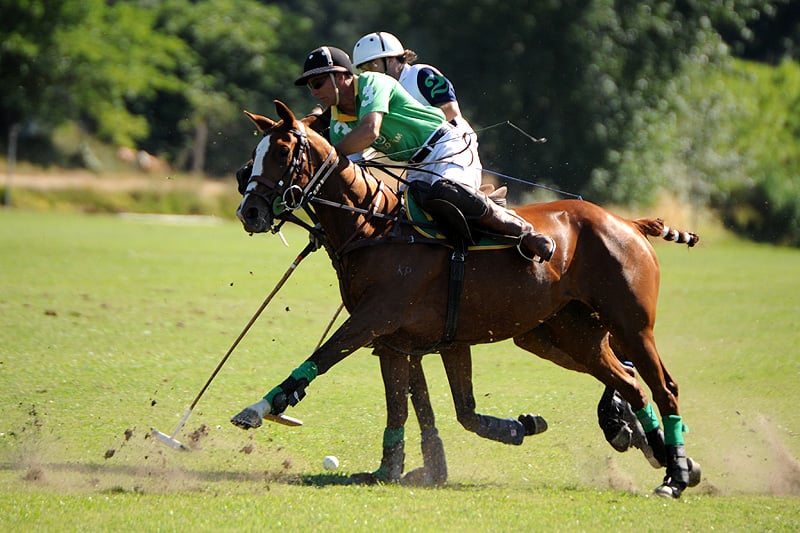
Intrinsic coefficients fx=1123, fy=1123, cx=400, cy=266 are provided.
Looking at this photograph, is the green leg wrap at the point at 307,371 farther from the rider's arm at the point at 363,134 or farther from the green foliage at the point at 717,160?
the green foliage at the point at 717,160

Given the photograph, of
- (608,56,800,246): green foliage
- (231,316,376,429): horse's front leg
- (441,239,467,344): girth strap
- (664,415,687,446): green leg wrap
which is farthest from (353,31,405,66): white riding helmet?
(608,56,800,246): green foliage

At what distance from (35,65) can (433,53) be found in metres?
17.6

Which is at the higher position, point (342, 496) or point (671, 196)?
point (342, 496)

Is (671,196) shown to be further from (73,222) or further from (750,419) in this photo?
(750,419)

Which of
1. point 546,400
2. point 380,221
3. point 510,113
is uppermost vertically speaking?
point 380,221

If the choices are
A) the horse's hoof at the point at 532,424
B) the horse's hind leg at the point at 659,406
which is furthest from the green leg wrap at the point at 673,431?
the horse's hoof at the point at 532,424

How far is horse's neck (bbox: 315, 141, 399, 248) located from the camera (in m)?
7.94

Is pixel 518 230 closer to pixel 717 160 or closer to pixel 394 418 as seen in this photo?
pixel 394 418

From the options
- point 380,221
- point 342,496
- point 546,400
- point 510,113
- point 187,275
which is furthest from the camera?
point 510,113

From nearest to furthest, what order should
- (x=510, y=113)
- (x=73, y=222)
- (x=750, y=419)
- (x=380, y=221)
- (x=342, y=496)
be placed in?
1. (x=342, y=496)
2. (x=380, y=221)
3. (x=750, y=419)
4. (x=73, y=222)
5. (x=510, y=113)

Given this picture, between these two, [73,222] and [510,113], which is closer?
[73,222]

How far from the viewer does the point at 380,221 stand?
8094 millimetres

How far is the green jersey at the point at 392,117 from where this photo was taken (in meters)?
7.83

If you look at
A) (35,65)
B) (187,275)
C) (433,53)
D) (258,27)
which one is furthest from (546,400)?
(258,27)
